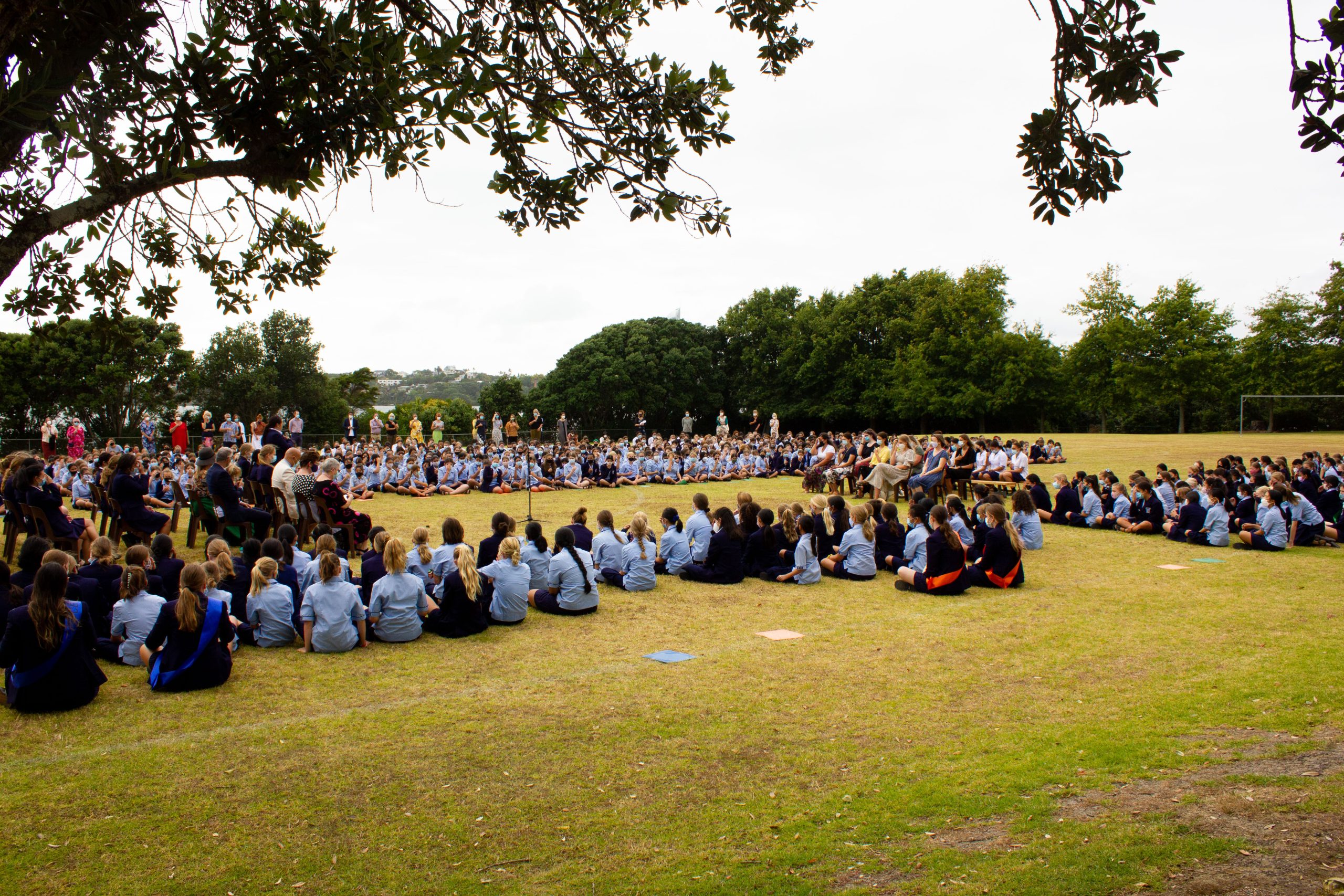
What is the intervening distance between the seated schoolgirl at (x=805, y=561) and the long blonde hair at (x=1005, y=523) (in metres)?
2.35

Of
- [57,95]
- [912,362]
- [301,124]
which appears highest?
[912,362]

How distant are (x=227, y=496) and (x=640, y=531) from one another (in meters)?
5.94

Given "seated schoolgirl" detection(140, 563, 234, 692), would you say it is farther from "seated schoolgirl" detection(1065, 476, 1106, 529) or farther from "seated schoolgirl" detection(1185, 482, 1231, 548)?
"seated schoolgirl" detection(1065, 476, 1106, 529)

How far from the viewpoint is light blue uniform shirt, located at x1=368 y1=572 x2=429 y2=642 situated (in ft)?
26.1

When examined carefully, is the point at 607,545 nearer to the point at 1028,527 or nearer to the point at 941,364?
the point at 1028,527

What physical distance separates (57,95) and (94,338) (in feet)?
8.71

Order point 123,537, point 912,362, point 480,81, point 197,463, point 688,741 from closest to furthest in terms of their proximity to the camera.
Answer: point 480,81, point 688,741, point 197,463, point 123,537, point 912,362

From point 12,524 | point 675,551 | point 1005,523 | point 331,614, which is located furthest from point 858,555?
point 12,524

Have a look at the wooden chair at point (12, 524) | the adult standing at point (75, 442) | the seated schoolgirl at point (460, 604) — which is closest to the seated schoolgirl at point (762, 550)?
the seated schoolgirl at point (460, 604)

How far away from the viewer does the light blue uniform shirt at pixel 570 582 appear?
9109 mm

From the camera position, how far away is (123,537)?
12984 mm

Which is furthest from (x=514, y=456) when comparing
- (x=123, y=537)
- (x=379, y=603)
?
(x=379, y=603)

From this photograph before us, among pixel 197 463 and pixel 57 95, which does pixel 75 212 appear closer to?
pixel 57 95

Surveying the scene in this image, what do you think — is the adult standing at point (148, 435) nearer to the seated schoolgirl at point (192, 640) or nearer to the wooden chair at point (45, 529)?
the wooden chair at point (45, 529)
